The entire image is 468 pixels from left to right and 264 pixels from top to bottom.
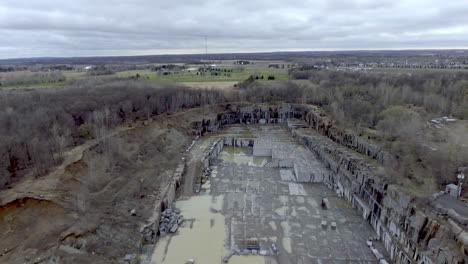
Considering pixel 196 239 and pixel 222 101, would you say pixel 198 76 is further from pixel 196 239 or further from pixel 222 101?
pixel 196 239

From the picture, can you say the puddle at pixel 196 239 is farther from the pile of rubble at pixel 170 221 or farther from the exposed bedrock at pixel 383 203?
the exposed bedrock at pixel 383 203

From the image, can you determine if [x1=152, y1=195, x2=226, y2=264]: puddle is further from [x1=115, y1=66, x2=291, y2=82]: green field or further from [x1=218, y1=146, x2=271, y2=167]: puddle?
[x1=115, y1=66, x2=291, y2=82]: green field

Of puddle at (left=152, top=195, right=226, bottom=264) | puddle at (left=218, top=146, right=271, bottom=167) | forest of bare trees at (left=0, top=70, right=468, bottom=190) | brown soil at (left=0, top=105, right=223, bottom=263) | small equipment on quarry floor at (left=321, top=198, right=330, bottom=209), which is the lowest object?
puddle at (left=152, top=195, right=226, bottom=264)

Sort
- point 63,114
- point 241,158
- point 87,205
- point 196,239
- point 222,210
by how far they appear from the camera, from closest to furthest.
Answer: point 196,239 < point 87,205 < point 222,210 < point 63,114 < point 241,158

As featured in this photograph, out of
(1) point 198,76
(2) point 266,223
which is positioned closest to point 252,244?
(2) point 266,223

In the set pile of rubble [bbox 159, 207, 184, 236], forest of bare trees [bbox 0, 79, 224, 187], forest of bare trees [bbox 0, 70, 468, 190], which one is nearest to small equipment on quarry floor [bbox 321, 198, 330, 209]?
forest of bare trees [bbox 0, 70, 468, 190]

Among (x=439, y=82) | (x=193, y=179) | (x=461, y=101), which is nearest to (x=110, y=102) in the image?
(x=193, y=179)
